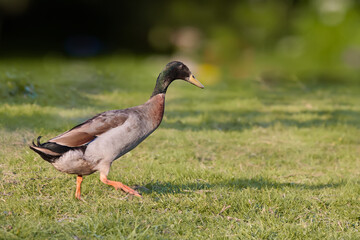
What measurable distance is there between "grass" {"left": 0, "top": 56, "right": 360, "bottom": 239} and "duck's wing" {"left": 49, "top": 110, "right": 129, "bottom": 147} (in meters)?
0.52

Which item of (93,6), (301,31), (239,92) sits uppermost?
(93,6)

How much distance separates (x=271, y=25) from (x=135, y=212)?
6.33 ft

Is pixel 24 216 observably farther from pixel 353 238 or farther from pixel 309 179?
pixel 309 179

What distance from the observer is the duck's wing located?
4.18 metres

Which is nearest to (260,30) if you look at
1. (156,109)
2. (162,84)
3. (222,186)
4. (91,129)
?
(162,84)

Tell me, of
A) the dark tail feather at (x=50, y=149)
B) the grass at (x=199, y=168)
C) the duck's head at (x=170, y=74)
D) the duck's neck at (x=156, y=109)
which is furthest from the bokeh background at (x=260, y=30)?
the dark tail feather at (x=50, y=149)

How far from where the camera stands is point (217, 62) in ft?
19.1

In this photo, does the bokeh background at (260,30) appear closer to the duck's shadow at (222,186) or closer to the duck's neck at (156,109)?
the duck's neck at (156,109)

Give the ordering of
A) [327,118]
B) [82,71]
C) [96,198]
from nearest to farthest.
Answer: [96,198] < [327,118] < [82,71]

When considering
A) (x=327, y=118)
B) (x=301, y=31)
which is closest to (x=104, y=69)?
(x=327, y=118)

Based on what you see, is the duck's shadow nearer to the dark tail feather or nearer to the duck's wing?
the duck's wing

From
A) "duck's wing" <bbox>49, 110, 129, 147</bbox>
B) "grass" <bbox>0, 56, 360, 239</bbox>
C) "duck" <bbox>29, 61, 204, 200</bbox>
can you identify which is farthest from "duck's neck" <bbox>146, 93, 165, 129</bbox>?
"grass" <bbox>0, 56, 360, 239</bbox>

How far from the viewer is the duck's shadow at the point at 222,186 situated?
481 centimetres

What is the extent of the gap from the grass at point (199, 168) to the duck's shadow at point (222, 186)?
0.04 feet
